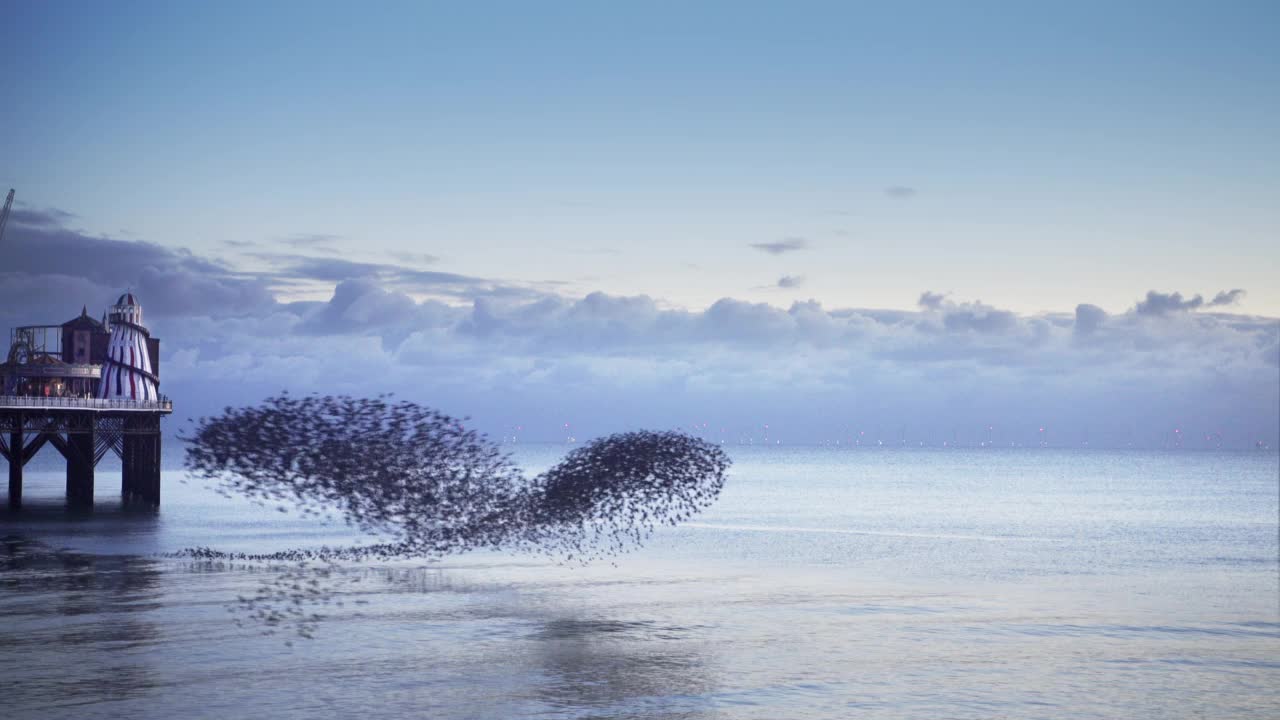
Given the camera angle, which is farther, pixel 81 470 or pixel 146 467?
pixel 146 467

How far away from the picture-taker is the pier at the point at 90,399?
76.6 metres

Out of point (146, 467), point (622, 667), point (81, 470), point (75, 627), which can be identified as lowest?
point (622, 667)

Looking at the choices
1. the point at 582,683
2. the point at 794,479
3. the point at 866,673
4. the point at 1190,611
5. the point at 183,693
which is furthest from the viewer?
the point at 794,479

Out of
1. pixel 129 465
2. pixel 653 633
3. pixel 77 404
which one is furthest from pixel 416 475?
pixel 129 465

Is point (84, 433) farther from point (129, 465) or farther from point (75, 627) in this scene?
point (75, 627)

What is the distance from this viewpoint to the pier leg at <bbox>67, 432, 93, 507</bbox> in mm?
81062

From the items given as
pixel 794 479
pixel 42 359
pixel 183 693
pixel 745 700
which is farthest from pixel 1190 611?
pixel 794 479

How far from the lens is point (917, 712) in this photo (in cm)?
2834

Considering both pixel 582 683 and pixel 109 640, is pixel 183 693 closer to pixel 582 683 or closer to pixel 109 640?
pixel 109 640

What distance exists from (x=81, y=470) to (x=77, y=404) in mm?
9923

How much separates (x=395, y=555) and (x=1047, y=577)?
32.4m

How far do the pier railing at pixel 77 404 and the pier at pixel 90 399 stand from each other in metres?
0.07

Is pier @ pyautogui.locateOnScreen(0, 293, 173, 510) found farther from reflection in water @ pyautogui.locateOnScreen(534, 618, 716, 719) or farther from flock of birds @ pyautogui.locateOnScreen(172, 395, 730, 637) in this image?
reflection in water @ pyautogui.locateOnScreen(534, 618, 716, 719)

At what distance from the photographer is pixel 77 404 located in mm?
75750
